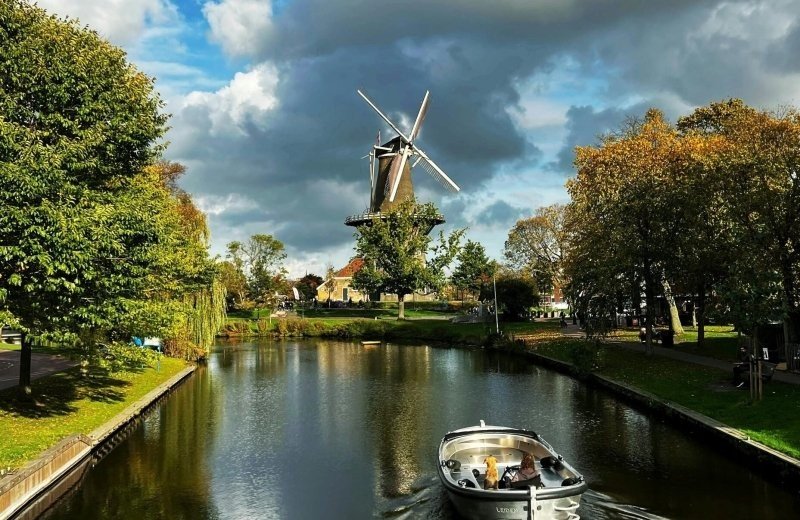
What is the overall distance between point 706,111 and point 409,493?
5232 cm

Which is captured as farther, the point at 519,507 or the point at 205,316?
the point at 205,316

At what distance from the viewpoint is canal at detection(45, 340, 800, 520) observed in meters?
16.8

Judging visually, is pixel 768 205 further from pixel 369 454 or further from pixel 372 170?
pixel 372 170

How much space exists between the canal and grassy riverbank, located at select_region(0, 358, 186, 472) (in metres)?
1.53

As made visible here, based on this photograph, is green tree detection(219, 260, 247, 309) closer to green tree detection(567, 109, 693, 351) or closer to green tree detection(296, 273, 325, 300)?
green tree detection(296, 273, 325, 300)

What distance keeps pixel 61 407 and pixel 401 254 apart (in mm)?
56270

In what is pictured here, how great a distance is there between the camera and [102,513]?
1658 cm

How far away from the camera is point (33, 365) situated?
37562 millimetres

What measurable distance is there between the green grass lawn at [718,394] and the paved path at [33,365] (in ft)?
96.4

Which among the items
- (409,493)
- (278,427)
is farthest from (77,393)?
(409,493)

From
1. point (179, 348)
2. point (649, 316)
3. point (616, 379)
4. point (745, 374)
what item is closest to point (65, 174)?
point (745, 374)

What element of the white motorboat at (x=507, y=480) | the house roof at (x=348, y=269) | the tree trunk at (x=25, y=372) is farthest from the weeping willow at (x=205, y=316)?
the house roof at (x=348, y=269)

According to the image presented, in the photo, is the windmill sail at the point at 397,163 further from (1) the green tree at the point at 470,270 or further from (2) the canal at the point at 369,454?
(2) the canal at the point at 369,454

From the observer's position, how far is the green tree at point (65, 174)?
17.8m
